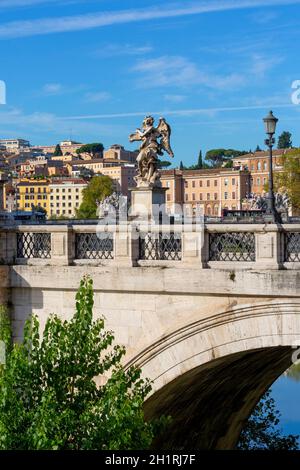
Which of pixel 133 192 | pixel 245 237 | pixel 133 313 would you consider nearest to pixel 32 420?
pixel 133 313

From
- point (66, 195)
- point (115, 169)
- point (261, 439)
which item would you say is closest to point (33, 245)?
point (261, 439)

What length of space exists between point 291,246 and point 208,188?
12857cm

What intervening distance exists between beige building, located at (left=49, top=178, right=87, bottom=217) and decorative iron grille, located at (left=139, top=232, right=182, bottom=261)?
443 ft

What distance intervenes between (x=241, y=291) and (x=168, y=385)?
1.81m

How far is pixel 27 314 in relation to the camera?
12.8 meters

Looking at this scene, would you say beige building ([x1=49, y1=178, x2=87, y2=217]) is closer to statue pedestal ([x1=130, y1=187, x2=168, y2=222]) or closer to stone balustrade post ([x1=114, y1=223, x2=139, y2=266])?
statue pedestal ([x1=130, y1=187, x2=168, y2=222])

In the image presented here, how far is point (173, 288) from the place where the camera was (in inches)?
459

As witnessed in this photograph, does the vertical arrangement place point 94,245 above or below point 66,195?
below

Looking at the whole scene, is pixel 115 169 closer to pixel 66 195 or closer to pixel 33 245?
pixel 66 195

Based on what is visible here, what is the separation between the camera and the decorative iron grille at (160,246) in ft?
39.3

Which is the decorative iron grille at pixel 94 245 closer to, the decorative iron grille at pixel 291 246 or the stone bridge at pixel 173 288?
the stone bridge at pixel 173 288

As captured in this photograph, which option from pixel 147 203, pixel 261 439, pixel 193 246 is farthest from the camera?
pixel 261 439

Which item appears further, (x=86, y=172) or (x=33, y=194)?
(x=86, y=172)

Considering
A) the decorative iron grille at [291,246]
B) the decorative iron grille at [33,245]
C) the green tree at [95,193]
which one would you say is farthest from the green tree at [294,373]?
the green tree at [95,193]
